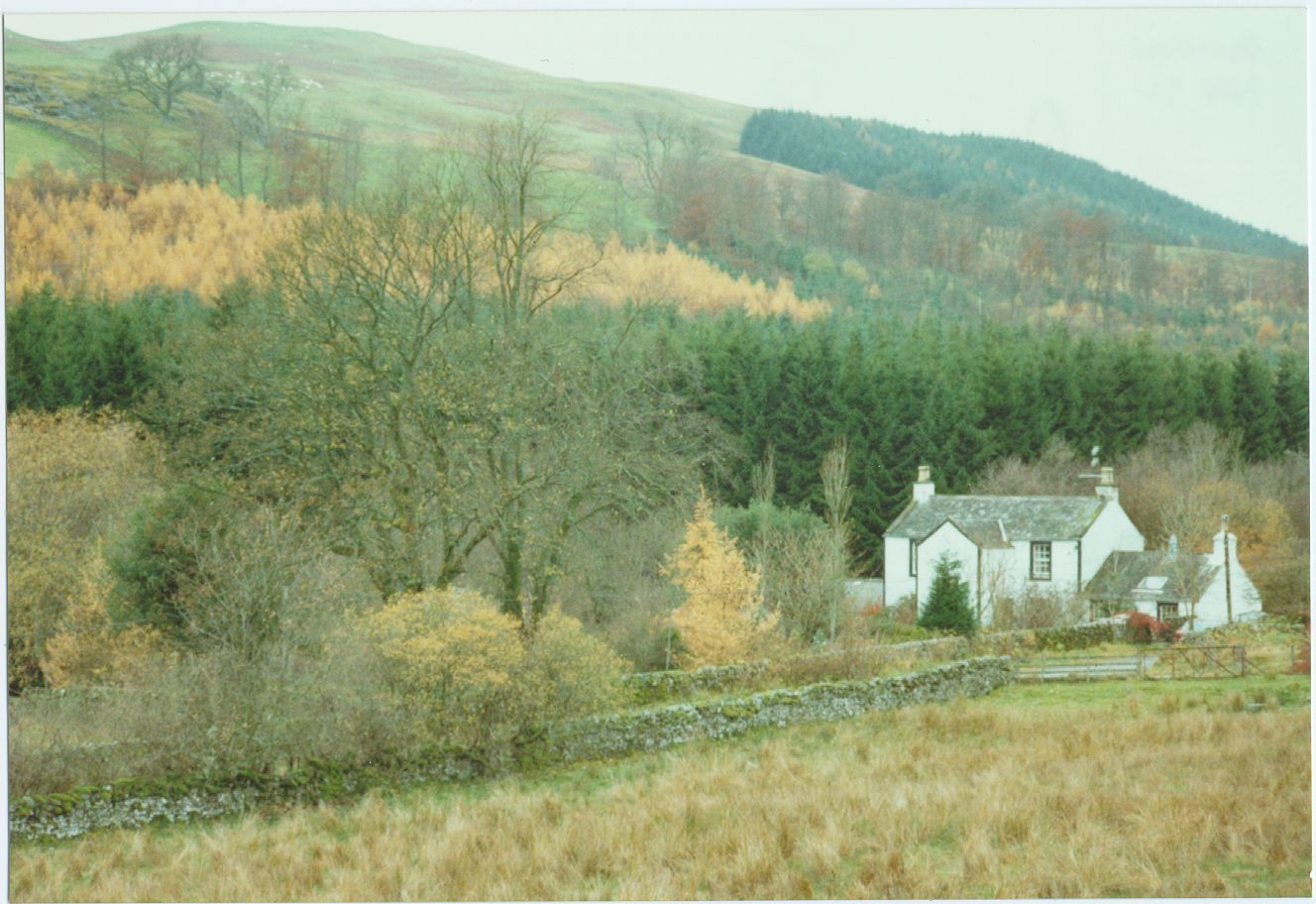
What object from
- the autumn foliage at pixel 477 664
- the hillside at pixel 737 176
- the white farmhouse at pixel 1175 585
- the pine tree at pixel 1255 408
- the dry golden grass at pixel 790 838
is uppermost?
the hillside at pixel 737 176

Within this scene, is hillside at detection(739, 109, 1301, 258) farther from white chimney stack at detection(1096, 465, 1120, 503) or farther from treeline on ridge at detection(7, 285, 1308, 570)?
white chimney stack at detection(1096, 465, 1120, 503)

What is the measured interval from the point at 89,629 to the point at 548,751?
3190 millimetres

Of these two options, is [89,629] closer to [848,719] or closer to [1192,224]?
[848,719]

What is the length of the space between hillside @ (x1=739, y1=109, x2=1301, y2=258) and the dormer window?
2.39 meters

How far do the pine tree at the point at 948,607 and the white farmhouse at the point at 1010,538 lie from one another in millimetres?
73

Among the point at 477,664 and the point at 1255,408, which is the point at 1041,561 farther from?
the point at 477,664

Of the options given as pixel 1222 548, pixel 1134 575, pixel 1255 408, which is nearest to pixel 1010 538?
pixel 1134 575

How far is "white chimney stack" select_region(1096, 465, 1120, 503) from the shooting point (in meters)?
8.76

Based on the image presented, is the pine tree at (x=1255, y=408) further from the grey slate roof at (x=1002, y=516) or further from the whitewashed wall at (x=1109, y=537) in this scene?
the grey slate roof at (x=1002, y=516)

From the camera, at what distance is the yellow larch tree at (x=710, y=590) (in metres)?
8.93

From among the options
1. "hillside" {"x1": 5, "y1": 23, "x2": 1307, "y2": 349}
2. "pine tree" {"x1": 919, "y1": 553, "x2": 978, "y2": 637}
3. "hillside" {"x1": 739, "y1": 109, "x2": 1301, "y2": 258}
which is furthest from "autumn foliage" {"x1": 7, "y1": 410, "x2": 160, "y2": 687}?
"pine tree" {"x1": 919, "y1": 553, "x2": 978, "y2": 637}

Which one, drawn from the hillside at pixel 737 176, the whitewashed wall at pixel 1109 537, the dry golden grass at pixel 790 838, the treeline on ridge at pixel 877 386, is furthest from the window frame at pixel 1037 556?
the hillside at pixel 737 176

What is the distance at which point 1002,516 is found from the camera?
351 inches

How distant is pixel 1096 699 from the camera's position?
345 inches
